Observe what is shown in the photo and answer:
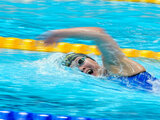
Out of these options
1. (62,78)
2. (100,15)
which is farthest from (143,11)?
(62,78)

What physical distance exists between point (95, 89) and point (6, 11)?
3.87 m

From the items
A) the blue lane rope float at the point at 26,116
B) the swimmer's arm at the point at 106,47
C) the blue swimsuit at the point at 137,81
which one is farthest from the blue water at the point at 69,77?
the blue lane rope float at the point at 26,116

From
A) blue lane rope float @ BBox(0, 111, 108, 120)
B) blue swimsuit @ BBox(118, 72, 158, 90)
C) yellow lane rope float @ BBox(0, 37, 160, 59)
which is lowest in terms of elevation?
blue lane rope float @ BBox(0, 111, 108, 120)

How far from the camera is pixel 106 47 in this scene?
3180 mm

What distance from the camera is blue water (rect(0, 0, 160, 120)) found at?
297 cm

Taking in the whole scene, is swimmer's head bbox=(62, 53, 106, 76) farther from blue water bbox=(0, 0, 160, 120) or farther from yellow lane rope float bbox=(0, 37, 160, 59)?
yellow lane rope float bbox=(0, 37, 160, 59)

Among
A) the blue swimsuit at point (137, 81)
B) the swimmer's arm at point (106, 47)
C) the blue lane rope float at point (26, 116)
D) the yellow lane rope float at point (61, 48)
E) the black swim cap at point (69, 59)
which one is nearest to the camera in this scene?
the blue lane rope float at point (26, 116)

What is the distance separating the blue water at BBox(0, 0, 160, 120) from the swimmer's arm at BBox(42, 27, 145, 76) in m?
0.17

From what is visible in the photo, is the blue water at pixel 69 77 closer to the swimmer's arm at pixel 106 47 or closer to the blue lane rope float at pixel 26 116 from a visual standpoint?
the swimmer's arm at pixel 106 47

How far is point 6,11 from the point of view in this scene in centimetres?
680

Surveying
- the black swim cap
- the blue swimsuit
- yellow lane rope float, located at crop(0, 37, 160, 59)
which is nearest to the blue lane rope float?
the blue swimsuit

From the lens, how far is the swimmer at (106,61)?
10.0 feet

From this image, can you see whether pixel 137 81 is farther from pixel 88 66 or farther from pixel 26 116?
pixel 26 116

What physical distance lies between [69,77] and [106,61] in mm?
545
